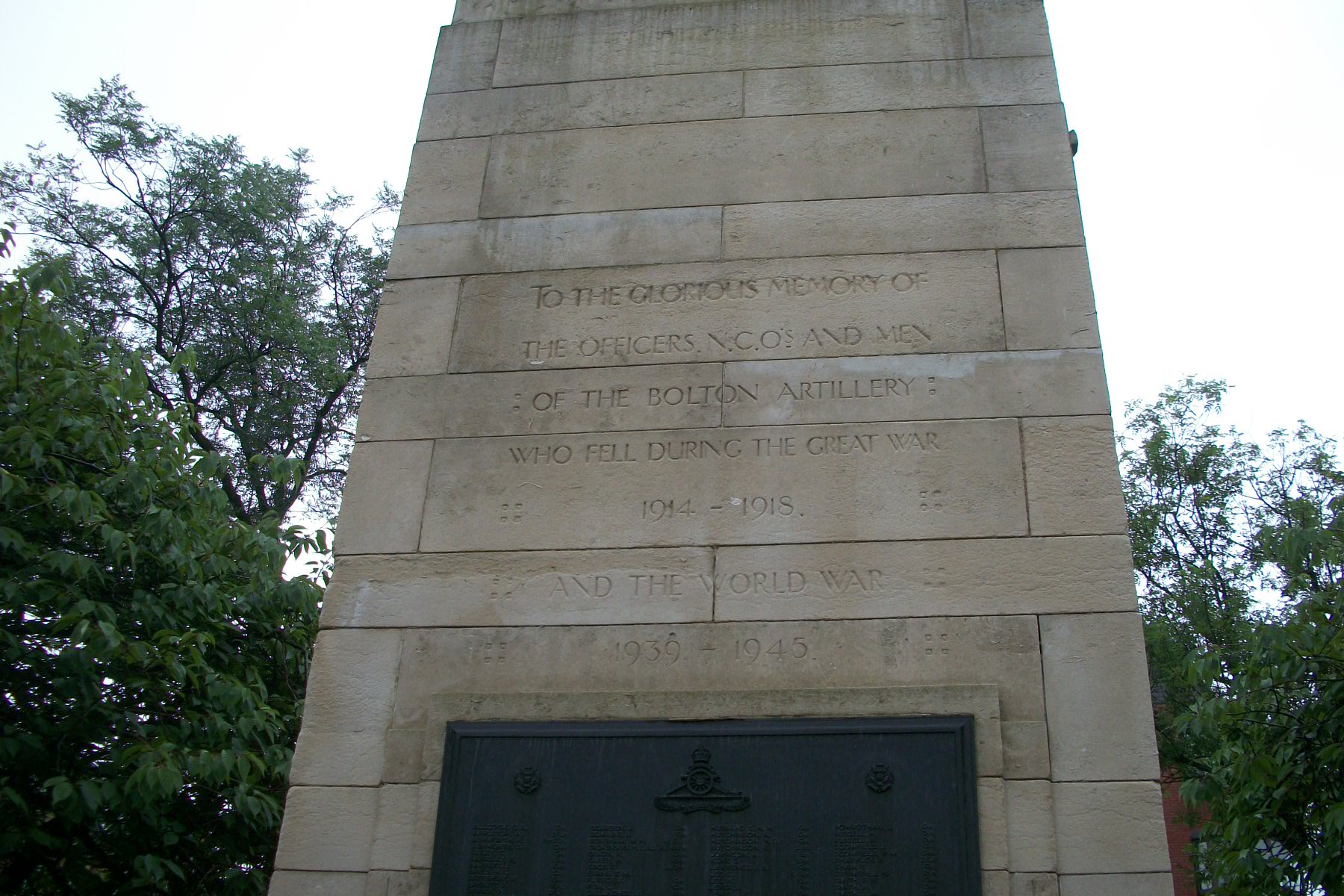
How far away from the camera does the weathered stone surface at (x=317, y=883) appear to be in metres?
6.45

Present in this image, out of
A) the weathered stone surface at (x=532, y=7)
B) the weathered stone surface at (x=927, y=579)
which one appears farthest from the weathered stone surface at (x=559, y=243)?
the weathered stone surface at (x=927, y=579)

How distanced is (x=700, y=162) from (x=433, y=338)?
89.6 inches

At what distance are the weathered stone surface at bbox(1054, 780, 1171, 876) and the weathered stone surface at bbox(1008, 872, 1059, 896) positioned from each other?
0.18ft

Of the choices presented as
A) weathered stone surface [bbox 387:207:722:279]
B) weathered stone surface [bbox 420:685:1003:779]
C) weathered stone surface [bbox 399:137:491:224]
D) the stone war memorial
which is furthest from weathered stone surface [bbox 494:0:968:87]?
weathered stone surface [bbox 420:685:1003:779]

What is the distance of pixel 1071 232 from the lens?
7.89 metres

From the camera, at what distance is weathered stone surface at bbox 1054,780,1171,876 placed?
6.02 m

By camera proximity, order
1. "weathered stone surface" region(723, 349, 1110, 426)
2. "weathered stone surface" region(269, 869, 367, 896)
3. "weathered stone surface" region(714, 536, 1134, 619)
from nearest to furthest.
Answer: "weathered stone surface" region(269, 869, 367, 896) → "weathered stone surface" region(714, 536, 1134, 619) → "weathered stone surface" region(723, 349, 1110, 426)

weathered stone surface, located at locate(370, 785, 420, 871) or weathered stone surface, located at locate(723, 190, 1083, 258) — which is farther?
weathered stone surface, located at locate(723, 190, 1083, 258)

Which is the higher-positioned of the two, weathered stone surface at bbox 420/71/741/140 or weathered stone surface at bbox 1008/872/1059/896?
weathered stone surface at bbox 420/71/741/140

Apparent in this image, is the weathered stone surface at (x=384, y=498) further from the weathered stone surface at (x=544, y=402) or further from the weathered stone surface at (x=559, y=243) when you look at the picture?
the weathered stone surface at (x=559, y=243)

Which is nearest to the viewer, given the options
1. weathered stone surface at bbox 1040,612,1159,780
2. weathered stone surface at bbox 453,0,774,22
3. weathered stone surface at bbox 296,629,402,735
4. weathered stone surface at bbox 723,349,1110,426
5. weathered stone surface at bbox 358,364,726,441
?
weathered stone surface at bbox 1040,612,1159,780

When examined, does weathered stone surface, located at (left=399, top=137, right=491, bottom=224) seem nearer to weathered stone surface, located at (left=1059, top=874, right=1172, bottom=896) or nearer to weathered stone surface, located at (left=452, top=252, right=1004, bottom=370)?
weathered stone surface, located at (left=452, top=252, right=1004, bottom=370)

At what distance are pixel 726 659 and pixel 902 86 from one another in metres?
4.49

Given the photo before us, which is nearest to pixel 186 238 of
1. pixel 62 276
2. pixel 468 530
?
pixel 62 276
